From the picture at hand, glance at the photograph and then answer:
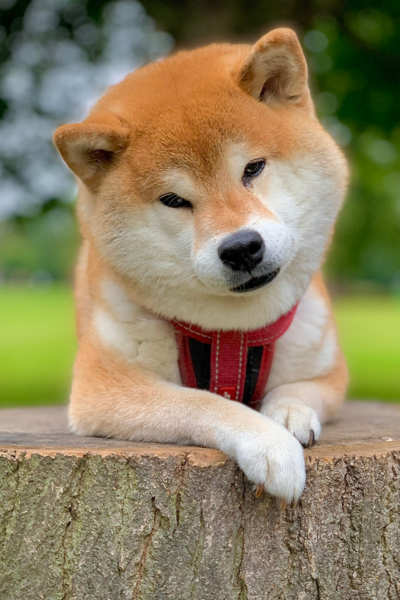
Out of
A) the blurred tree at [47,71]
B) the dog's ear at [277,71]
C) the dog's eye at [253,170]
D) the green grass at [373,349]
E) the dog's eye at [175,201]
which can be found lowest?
the green grass at [373,349]

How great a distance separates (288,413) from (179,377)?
53 centimetres

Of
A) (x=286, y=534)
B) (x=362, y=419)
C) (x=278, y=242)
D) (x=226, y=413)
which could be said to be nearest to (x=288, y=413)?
(x=226, y=413)

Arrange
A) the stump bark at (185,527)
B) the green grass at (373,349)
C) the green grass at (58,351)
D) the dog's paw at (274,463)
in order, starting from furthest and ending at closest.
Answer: the green grass at (373,349)
the green grass at (58,351)
the stump bark at (185,527)
the dog's paw at (274,463)

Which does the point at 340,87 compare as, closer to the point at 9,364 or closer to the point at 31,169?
the point at 31,169

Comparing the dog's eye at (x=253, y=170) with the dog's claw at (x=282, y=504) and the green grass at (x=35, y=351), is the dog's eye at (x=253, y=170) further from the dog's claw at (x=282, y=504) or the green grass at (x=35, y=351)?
the green grass at (x=35, y=351)

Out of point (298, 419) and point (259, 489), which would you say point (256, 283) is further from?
point (259, 489)

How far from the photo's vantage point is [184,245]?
242cm

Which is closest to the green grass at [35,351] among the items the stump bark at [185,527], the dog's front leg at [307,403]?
the dog's front leg at [307,403]

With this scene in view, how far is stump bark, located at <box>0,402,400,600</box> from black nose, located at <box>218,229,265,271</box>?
0.64 metres

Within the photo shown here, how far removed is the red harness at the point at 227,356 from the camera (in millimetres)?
2682

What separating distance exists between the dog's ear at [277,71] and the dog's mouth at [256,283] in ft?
2.30

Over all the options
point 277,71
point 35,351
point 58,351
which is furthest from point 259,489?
point 35,351

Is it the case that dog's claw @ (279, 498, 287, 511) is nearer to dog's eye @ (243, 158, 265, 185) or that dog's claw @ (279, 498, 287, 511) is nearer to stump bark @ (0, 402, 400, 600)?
stump bark @ (0, 402, 400, 600)

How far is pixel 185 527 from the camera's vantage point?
7.31 ft
